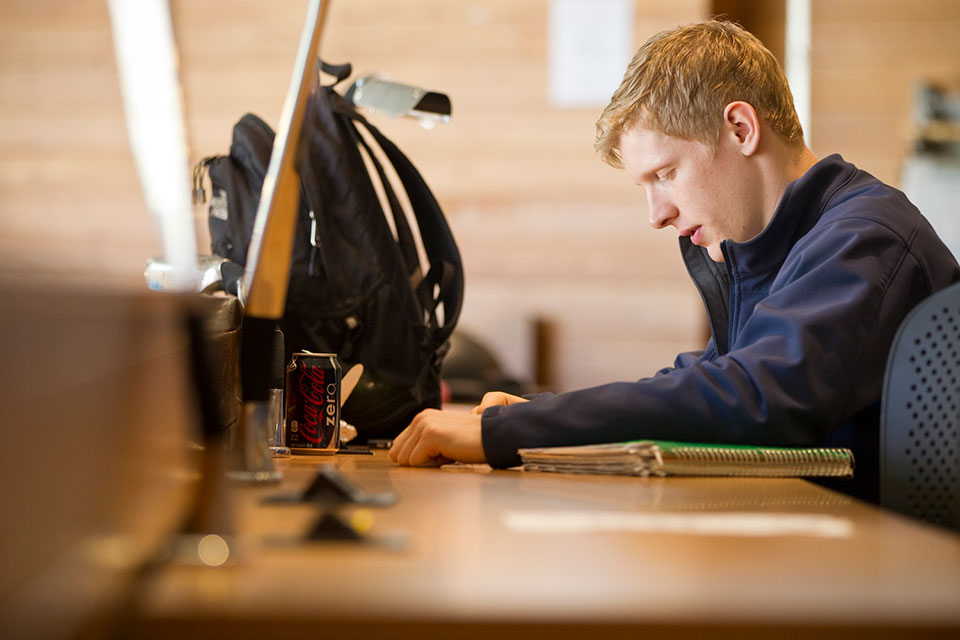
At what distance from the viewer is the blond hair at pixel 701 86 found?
1.22 meters

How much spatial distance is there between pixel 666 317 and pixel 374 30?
1563 mm

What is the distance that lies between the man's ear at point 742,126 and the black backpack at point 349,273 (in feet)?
1.58

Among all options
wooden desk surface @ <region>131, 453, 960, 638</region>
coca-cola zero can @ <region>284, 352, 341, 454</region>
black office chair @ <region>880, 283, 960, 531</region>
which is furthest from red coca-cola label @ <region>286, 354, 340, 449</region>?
black office chair @ <region>880, 283, 960, 531</region>

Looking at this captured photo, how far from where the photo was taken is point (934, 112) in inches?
159

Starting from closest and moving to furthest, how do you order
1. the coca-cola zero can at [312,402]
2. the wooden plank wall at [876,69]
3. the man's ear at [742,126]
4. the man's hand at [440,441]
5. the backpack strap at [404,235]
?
1. the man's hand at [440,441]
2. the coca-cola zero can at [312,402]
3. the man's ear at [742,126]
4. the backpack strap at [404,235]
5. the wooden plank wall at [876,69]

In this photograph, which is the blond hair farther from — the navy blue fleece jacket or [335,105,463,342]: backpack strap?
[335,105,463,342]: backpack strap

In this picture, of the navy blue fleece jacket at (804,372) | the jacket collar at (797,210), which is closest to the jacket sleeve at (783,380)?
Answer: the navy blue fleece jacket at (804,372)

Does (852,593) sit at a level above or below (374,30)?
below

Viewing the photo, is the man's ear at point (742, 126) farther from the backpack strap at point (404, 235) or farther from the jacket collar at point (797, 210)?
the backpack strap at point (404, 235)

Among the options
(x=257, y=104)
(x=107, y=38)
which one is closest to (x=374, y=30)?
(x=257, y=104)

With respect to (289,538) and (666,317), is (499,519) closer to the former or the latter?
(289,538)

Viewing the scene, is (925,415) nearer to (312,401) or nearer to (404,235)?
(312,401)

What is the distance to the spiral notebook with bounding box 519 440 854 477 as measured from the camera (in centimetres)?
84

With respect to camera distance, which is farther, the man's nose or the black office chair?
the man's nose
